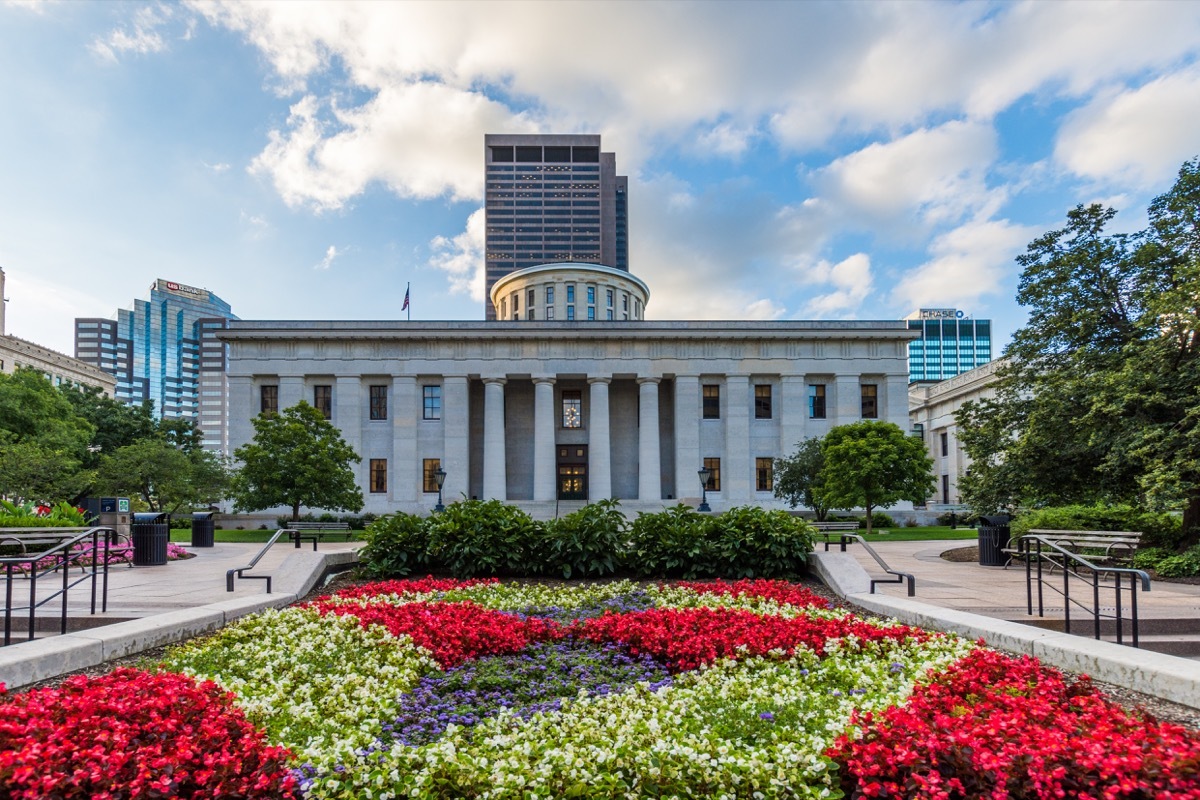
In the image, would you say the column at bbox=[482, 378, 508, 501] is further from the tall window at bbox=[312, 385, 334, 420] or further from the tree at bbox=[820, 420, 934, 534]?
the tree at bbox=[820, 420, 934, 534]

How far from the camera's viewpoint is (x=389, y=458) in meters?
47.9

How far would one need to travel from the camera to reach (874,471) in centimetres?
3189

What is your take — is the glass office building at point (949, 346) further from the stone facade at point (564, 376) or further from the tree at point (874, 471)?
the tree at point (874, 471)

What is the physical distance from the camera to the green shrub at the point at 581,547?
40.4 feet

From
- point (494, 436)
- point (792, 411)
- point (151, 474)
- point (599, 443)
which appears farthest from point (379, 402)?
point (792, 411)

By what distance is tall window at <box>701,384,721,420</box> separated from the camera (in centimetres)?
4934

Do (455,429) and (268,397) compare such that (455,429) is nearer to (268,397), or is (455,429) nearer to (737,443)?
(268,397)

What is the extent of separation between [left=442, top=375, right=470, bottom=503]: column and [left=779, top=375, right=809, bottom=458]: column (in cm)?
2252

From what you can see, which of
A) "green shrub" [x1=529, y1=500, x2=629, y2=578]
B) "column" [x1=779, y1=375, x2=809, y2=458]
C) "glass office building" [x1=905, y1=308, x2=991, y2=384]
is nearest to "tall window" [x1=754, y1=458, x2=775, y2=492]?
"column" [x1=779, y1=375, x2=809, y2=458]

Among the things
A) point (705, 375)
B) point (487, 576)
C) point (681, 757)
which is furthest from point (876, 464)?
point (681, 757)

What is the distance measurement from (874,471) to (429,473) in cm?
2978

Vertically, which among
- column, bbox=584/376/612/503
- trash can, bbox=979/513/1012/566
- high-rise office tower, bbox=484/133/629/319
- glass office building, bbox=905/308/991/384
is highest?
high-rise office tower, bbox=484/133/629/319

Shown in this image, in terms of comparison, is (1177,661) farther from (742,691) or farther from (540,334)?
(540,334)

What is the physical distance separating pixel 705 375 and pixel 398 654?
43316 mm
